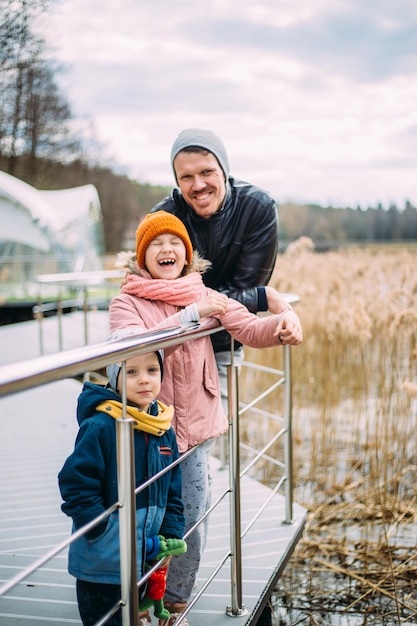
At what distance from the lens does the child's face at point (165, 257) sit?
214 centimetres

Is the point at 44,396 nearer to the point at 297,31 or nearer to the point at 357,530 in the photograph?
the point at 357,530

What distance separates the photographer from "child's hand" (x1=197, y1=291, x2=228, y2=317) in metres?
2.03

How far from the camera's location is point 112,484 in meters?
1.67

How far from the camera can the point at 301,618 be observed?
3057 mm

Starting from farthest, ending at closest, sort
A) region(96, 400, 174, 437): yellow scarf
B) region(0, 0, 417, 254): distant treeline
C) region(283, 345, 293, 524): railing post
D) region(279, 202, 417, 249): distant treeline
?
region(279, 202, 417, 249): distant treeline → region(0, 0, 417, 254): distant treeline → region(283, 345, 293, 524): railing post → region(96, 400, 174, 437): yellow scarf

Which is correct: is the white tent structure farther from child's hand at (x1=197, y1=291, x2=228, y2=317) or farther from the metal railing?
the metal railing

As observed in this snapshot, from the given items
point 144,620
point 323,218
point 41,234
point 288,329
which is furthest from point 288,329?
point 323,218

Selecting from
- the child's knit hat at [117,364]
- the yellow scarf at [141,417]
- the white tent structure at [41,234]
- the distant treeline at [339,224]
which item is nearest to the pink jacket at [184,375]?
the child's knit hat at [117,364]

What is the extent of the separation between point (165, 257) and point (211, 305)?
0.22 m

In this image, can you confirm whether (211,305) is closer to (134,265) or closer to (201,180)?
(134,265)

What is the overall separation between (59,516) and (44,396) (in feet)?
8.32

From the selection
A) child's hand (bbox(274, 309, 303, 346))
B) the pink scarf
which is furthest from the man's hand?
Result: the pink scarf

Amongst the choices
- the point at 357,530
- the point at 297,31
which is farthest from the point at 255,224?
the point at 297,31

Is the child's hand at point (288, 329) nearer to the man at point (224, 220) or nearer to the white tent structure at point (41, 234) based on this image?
the man at point (224, 220)
